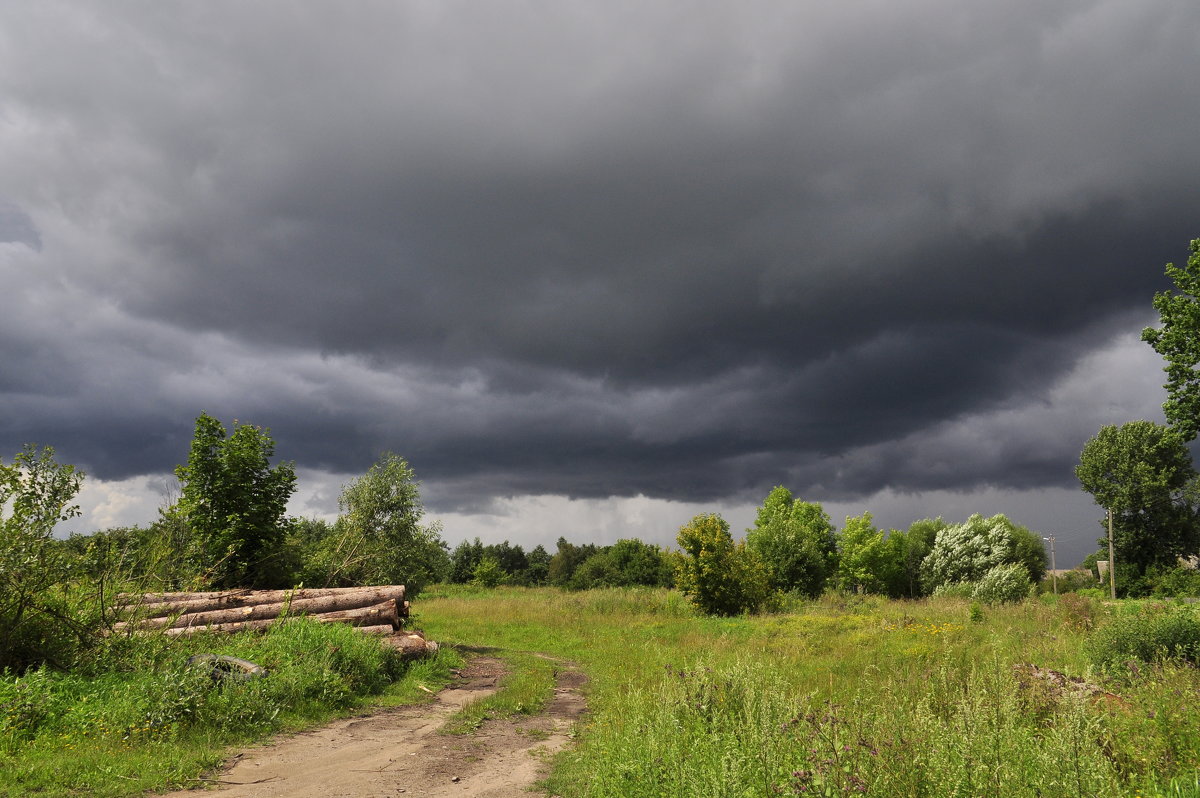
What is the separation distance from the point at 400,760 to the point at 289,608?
8.84 metres

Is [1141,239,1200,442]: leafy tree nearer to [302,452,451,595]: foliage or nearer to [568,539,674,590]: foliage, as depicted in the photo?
[302,452,451,595]: foliage

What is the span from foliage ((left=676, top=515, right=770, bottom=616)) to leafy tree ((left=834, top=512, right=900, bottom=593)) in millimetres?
33328

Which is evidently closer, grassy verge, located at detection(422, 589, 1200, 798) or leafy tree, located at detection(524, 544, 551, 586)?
grassy verge, located at detection(422, 589, 1200, 798)

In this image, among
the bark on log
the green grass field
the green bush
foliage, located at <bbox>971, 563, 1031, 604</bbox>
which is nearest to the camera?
the green grass field

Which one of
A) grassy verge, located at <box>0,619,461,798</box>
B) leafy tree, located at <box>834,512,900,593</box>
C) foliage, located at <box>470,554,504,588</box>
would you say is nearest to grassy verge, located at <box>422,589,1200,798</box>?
grassy verge, located at <box>0,619,461,798</box>

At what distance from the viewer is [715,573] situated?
30891 millimetres

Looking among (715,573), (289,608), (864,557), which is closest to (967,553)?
(864,557)

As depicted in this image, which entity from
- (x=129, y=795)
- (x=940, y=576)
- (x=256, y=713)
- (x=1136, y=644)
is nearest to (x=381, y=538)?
(x=256, y=713)

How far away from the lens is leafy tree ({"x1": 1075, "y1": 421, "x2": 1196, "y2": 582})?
54469 millimetres

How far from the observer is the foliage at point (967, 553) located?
4725 cm

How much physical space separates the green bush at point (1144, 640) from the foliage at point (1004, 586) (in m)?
28.6

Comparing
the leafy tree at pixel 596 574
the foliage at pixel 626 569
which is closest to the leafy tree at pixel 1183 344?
the foliage at pixel 626 569

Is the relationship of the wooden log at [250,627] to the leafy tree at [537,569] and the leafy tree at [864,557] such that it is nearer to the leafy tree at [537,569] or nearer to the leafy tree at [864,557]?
the leafy tree at [864,557]

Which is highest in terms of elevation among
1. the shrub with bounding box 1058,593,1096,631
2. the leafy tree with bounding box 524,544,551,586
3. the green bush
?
the green bush
